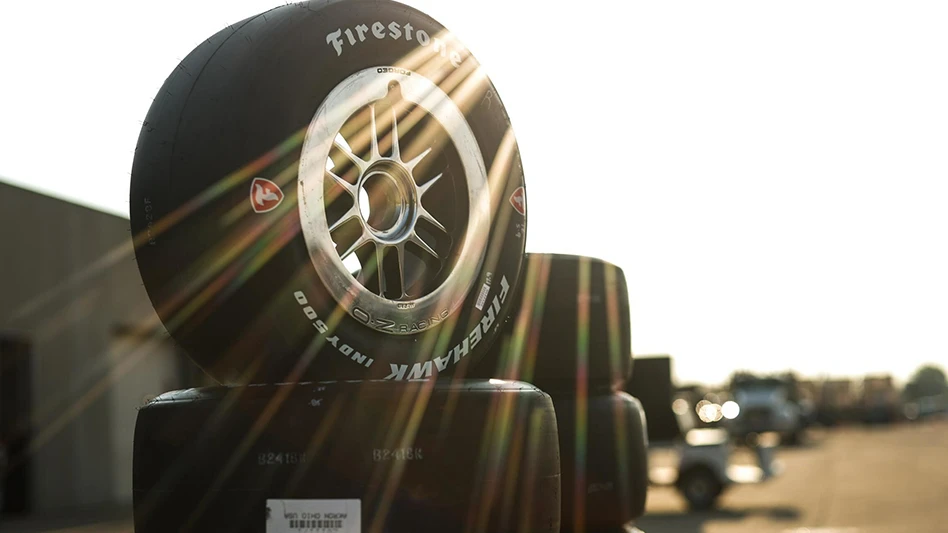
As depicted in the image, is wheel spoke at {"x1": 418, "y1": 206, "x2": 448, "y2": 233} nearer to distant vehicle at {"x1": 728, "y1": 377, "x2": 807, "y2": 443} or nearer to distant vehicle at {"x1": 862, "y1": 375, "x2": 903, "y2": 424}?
distant vehicle at {"x1": 728, "y1": 377, "x2": 807, "y2": 443}

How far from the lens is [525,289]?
3281 millimetres

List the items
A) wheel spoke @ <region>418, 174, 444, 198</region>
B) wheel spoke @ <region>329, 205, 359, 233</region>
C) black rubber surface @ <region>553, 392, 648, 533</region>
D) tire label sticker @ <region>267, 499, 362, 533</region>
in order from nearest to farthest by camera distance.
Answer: tire label sticker @ <region>267, 499, 362, 533</region>
wheel spoke @ <region>329, 205, 359, 233</region>
wheel spoke @ <region>418, 174, 444, 198</region>
black rubber surface @ <region>553, 392, 648, 533</region>

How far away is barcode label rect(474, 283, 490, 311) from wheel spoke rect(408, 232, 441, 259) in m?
0.14

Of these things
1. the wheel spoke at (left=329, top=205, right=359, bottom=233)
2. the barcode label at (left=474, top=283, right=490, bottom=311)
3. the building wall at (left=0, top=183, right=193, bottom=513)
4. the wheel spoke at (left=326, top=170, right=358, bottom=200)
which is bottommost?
the building wall at (left=0, top=183, right=193, bottom=513)

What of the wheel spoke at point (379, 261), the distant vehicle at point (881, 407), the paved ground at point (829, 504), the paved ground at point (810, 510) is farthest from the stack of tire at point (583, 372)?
the distant vehicle at point (881, 407)

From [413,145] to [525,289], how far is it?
697mm

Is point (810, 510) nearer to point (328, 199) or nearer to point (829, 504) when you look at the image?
point (829, 504)

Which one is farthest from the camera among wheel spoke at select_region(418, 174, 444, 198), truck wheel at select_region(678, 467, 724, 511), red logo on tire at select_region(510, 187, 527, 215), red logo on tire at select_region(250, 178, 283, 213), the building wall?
the building wall

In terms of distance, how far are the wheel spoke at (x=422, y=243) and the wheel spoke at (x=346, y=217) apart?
0.68 ft

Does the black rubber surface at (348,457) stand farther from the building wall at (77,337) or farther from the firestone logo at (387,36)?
the building wall at (77,337)

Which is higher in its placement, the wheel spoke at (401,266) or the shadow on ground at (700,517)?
the wheel spoke at (401,266)

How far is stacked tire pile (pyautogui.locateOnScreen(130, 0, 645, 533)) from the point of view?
2213mm

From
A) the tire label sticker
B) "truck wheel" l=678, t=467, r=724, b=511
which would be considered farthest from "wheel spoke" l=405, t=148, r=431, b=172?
"truck wheel" l=678, t=467, r=724, b=511

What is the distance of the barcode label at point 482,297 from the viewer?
2.78 m
